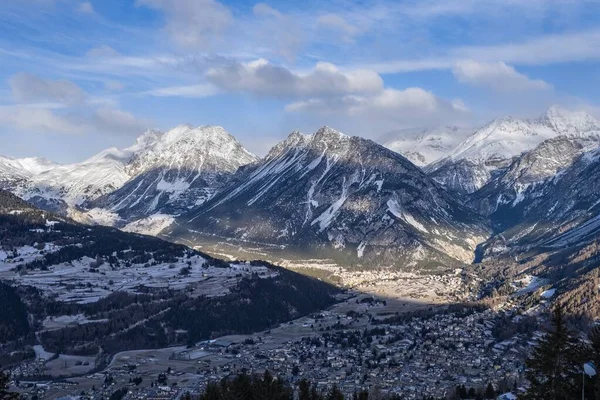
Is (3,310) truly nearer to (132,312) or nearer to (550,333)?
(132,312)

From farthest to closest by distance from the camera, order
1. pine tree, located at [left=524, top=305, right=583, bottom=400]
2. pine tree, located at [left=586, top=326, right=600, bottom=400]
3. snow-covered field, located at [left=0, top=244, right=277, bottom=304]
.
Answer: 1. snow-covered field, located at [left=0, top=244, right=277, bottom=304]
2. pine tree, located at [left=524, top=305, right=583, bottom=400]
3. pine tree, located at [left=586, top=326, right=600, bottom=400]

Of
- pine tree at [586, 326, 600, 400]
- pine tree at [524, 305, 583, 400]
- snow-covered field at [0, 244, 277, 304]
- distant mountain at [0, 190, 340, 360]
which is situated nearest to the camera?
pine tree at [586, 326, 600, 400]

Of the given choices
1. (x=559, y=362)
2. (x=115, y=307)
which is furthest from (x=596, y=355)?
(x=115, y=307)

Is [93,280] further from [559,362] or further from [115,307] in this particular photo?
[559,362]

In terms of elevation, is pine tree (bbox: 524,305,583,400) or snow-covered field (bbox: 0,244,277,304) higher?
snow-covered field (bbox: 0,244,277,304)

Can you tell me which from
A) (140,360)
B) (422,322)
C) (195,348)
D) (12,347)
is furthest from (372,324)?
(12,347)

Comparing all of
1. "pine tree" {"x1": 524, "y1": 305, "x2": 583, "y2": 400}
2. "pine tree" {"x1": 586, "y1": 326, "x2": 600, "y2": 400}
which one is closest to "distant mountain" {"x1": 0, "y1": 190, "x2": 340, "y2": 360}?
"pine tree" {"x1": 524, "y1": 305, "x2": 583, "y2": 400}

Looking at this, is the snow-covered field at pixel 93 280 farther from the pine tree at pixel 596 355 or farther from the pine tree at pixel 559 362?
the pine tree at pixel 596 355

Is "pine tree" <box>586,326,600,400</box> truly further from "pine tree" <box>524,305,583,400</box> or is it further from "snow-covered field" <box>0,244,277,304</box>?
"snow-covered field" <box>0,244,277,304</box>
